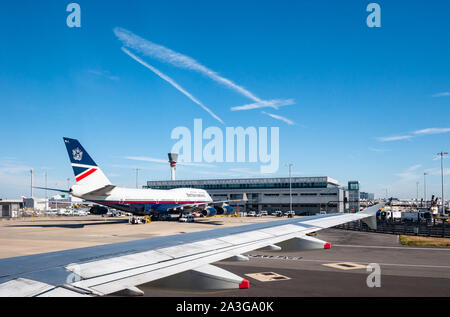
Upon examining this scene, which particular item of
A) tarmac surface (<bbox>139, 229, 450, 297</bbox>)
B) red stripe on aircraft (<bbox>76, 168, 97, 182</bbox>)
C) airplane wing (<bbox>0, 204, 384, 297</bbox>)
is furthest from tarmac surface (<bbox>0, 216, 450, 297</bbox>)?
red stripe on aircraft (<bbox>76, 168, 97, 182</bbox>)

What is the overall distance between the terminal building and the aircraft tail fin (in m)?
62.1

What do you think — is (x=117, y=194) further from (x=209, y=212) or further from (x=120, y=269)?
(x=120, y=269)

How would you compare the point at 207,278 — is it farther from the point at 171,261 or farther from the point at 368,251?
the point at 368,251

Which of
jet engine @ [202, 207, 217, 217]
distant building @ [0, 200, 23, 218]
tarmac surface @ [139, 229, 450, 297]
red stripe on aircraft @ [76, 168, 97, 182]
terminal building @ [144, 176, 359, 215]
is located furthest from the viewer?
terminal building @ [144, 176, 359, 215]

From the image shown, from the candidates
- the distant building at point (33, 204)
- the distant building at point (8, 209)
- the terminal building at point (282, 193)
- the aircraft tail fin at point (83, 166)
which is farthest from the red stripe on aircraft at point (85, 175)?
the distant building at point (33, 204)

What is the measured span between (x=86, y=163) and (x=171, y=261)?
39.9m

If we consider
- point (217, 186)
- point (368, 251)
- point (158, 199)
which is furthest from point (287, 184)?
point (368, 251)

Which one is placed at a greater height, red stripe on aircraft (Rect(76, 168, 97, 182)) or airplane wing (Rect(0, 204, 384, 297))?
red stripe on aircraft (Rect(76, 168, 97, 182))

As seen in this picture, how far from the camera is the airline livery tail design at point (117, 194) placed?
41.4 metres

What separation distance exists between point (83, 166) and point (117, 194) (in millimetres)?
6775

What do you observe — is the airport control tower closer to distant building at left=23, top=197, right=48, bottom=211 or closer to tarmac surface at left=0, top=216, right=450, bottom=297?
distant building at left=23, top=197, right=48, bottom=211

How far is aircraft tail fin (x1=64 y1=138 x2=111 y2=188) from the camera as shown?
4100 cm

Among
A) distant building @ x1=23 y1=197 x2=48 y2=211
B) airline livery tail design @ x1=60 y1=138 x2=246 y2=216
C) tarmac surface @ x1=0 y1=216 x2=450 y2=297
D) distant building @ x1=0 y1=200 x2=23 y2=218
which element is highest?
airline livery tail design @ x1=60 y1=138 x2=246 y2=216

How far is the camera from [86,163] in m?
42.3
